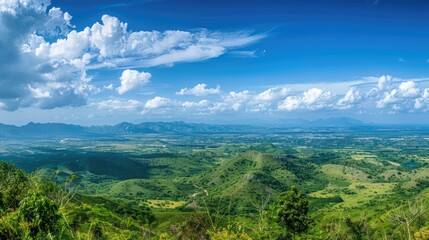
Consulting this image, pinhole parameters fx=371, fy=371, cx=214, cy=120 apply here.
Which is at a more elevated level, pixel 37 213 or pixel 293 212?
pixel 37 213

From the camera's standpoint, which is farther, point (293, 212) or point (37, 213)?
point (293, 212)

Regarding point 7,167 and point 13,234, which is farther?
point 7,167

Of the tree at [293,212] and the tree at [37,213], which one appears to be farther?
the tree at [293,212]

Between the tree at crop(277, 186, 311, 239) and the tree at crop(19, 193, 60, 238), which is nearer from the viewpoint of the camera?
the tree at crop(19, 193, 60, 238)

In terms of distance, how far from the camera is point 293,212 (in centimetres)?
6266

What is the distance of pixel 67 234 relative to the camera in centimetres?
1284

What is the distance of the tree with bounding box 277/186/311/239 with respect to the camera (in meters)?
62.5

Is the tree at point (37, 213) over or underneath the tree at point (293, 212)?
over

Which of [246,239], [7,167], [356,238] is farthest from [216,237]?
[356,238]

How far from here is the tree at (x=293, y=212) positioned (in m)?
62.5

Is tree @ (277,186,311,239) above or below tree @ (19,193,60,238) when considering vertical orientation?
below

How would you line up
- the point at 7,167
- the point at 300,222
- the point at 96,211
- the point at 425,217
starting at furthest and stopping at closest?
the point at 425,217
the point at 300,222
the point at 7,167
the point at 96,211

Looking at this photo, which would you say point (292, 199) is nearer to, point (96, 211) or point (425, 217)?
point (96, 211)

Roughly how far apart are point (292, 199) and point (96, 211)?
4568 cm
